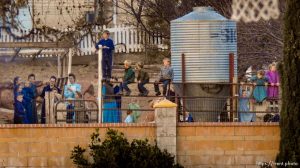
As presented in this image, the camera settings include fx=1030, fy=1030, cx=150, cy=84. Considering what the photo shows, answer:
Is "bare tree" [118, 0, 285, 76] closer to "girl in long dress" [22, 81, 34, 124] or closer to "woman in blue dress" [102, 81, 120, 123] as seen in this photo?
"woman in blue dress" [102, 81, 120, 123]

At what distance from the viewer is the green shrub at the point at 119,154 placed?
18.9m

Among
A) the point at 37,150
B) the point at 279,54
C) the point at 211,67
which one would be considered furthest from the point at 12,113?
the point at 279,54

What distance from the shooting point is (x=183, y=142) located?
63.9 ft

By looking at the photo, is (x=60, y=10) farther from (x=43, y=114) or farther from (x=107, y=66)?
(x=43, y=114)

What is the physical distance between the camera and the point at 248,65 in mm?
28266

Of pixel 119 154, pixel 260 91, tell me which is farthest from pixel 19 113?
pixel 260 91

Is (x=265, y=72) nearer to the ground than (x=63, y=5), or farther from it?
nearer to the ground

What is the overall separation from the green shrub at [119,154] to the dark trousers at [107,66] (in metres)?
2.46

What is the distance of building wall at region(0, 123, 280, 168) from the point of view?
19328 millimetres

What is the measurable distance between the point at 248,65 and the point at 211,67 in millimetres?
7163

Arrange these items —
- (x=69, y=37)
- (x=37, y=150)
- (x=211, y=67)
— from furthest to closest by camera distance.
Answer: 1. (x=69, y=37)
2. (x=211, y=67)
3. (x=37, y=150)

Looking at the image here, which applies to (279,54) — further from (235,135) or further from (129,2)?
(129,2)

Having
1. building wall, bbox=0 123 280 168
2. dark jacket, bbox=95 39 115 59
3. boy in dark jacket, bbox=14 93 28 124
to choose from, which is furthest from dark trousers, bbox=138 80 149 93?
boy in dark jacket, bbox=14 93 28 124

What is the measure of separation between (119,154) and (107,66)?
10.6 feet
